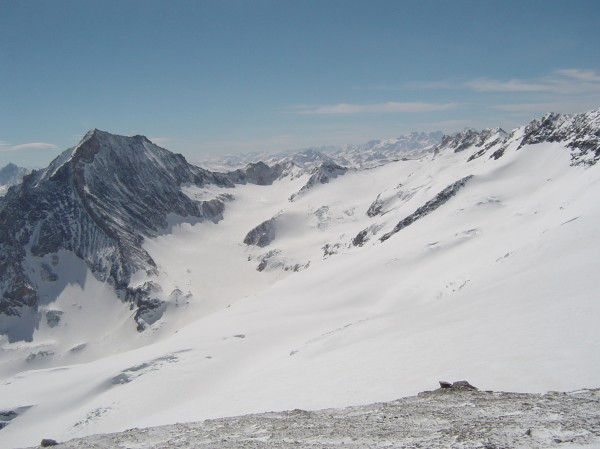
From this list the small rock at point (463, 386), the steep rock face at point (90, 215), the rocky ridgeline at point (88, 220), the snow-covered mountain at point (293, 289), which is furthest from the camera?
the steep rock face at point (90, 215)

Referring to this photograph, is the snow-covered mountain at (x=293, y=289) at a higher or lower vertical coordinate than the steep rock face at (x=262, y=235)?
lower

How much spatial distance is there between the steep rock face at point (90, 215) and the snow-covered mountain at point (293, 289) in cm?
65

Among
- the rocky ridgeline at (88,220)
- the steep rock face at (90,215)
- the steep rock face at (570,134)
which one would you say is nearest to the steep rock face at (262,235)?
the rocky ridgeline at (88,220)

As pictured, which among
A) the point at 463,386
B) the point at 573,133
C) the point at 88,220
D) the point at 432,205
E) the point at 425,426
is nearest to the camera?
the point at 425,426

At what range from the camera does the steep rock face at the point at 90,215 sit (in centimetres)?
13475

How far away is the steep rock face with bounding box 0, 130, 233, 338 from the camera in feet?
442

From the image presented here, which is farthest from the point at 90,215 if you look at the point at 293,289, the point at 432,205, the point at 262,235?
the point at 432,205

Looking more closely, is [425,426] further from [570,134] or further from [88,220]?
[88,220]

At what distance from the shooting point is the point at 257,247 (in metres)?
169

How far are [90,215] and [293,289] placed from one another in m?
101

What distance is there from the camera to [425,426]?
554 inches

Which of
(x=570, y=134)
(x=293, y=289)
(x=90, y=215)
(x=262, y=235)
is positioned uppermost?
(x=90, y=215)

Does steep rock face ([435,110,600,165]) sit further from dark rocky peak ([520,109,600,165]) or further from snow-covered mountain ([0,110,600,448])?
snow-covered mountain ([0,110,600,448])

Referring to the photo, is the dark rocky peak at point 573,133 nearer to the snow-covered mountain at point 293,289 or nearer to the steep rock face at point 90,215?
the snow-covered mountain at point 293,289
